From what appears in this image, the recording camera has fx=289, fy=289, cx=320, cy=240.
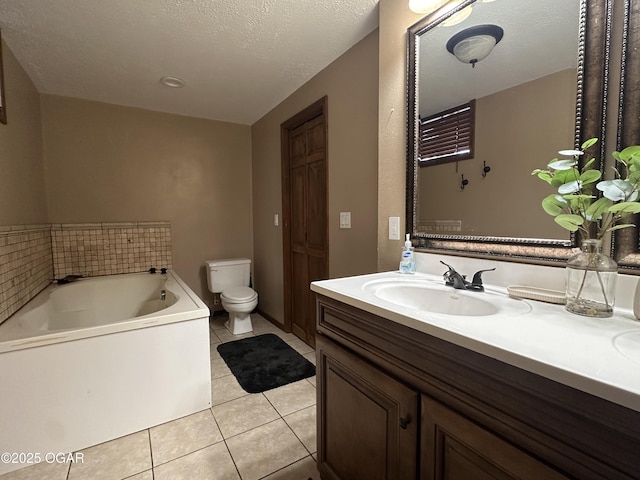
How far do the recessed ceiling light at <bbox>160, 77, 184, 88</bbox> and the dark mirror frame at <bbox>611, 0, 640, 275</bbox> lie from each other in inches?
102

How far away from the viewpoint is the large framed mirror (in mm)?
857

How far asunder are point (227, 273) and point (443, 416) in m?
2.78

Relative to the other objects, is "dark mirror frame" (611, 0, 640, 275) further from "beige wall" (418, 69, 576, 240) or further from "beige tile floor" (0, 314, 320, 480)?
"beige tile floor" (0, 314, 320, 480)

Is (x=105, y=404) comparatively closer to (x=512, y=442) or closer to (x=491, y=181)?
(x=512, y=442)

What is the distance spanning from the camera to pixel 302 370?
2.18m

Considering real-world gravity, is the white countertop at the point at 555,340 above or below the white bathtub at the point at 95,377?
above

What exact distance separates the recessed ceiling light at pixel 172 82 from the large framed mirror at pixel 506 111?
73.6 inches

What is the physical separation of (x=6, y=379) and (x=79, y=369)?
0.85 feet

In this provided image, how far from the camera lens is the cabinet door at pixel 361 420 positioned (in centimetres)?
77

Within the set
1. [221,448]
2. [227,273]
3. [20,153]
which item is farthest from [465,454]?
[20,153]

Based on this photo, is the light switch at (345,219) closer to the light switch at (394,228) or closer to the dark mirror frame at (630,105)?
the light switch at (394,228)

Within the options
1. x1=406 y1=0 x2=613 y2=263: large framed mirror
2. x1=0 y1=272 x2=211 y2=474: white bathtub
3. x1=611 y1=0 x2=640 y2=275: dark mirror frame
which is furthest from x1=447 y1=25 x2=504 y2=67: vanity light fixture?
x1=0 y1=272 x2=211 y2=474: white bathtub

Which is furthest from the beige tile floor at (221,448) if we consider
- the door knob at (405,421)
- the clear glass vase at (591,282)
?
the clear glass vase at (591,282)

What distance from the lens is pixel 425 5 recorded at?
1.28 meters
